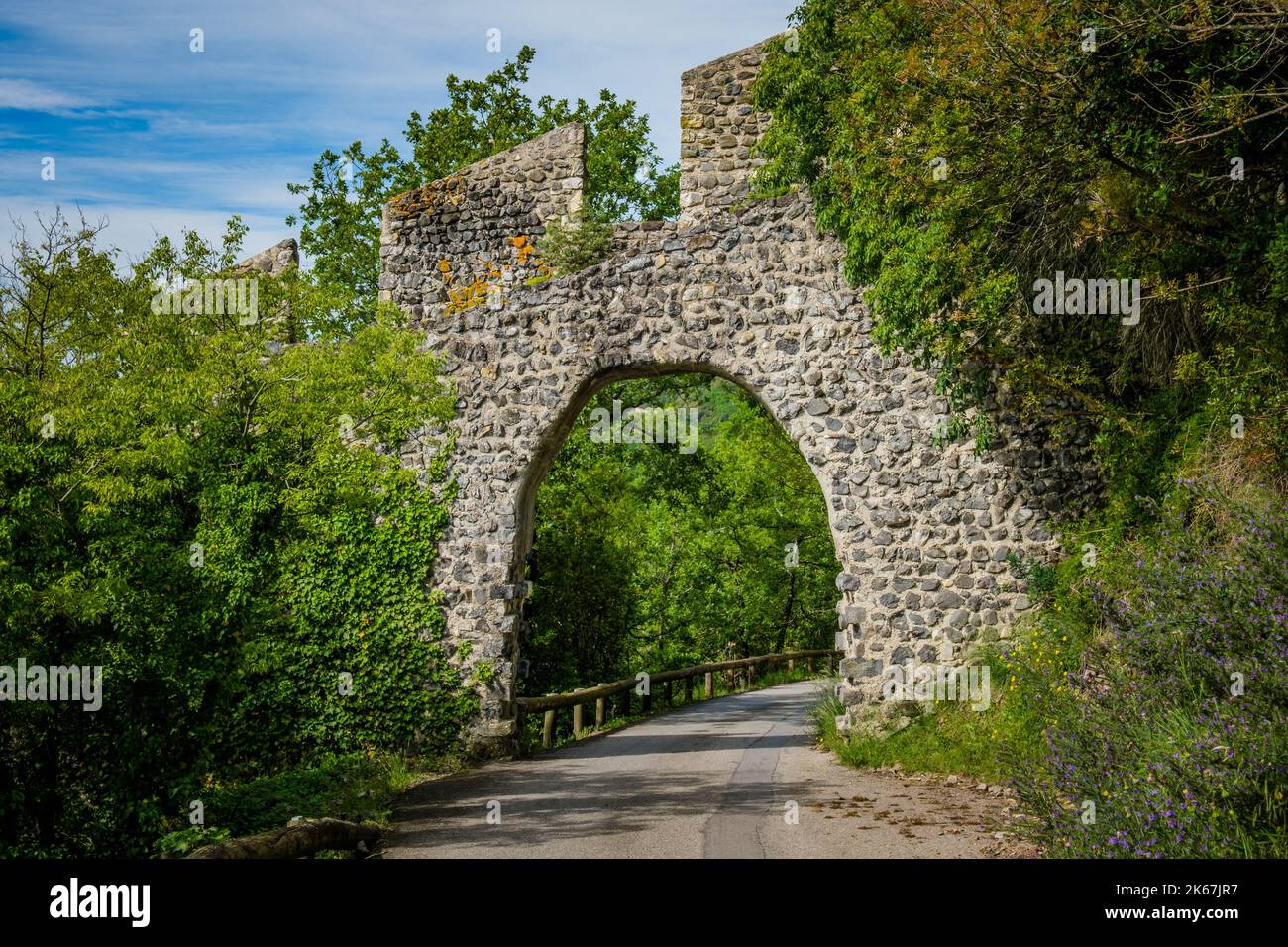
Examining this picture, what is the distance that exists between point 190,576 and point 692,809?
179 inches

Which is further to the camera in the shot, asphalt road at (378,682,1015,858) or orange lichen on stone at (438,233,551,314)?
orange lichen on stone at (438,233,551,314)

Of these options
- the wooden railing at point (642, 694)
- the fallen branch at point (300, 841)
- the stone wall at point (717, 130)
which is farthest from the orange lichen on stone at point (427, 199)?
the fallen branch at point (300, 841)

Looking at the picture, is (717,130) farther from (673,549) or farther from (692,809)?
(673,549)

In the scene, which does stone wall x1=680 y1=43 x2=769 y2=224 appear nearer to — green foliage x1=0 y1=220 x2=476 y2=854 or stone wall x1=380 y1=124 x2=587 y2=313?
stone wall x1=380 y1=124 x2=587 y2=313

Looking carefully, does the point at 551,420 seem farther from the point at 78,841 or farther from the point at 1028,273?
the point at 78,841

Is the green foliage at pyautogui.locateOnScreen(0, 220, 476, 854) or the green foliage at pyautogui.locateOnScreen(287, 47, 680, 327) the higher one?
the green foliage at pyautogui.locateOnScreen(287, 47, 680, 327)

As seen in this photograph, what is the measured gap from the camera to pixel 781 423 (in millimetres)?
12383

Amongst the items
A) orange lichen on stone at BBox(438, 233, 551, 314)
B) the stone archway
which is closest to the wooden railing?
the stone archway

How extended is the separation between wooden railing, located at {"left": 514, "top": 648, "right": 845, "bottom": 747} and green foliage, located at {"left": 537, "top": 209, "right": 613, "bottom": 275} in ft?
20.5

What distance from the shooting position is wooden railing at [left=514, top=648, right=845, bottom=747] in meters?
14.3

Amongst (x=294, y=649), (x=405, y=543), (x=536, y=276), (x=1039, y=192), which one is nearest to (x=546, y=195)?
(x=536, y=276)

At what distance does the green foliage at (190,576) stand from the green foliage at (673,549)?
118 inches

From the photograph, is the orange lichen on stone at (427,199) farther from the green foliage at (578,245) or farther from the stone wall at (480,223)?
the green foliage at (578,245)

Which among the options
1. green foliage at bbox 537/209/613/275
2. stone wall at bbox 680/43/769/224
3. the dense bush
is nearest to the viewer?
the dense bush
